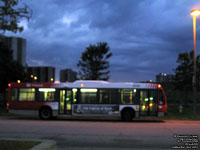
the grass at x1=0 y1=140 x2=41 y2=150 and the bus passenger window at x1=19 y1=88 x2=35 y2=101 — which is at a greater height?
the bus passenger window at x1=19 y1=88 x2=35 y2=101

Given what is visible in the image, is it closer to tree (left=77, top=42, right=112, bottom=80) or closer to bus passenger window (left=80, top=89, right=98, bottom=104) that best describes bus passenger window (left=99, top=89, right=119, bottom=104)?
bus passenger window (left=80, top=89, right=98, bottom=104)

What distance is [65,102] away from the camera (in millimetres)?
17828

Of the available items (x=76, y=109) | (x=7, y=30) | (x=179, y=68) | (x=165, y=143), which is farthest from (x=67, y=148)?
(x=179, y=68)

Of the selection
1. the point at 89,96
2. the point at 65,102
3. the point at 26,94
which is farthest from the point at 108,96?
the point at 26,94

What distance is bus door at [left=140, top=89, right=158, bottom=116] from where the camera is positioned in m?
17.2

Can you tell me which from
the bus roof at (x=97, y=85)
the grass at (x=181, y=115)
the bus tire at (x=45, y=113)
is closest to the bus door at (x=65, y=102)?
the bus roof at (x=97, y=85)

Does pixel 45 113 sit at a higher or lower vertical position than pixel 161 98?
lower

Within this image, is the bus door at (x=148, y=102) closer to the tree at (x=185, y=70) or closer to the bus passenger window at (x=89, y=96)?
the bus passenger window at (x=89, y=96)

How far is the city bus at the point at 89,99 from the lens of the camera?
17328 mm

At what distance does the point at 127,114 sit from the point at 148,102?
1733 mm

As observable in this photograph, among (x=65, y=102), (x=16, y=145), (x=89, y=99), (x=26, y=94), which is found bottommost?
(x=16, y=145)

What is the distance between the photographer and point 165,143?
29.8 feet

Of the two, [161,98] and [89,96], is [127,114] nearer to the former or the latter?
[161,98]

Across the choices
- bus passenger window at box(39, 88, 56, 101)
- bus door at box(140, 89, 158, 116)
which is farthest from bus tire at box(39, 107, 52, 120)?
bus door at box(140, 89, 158, 116)
